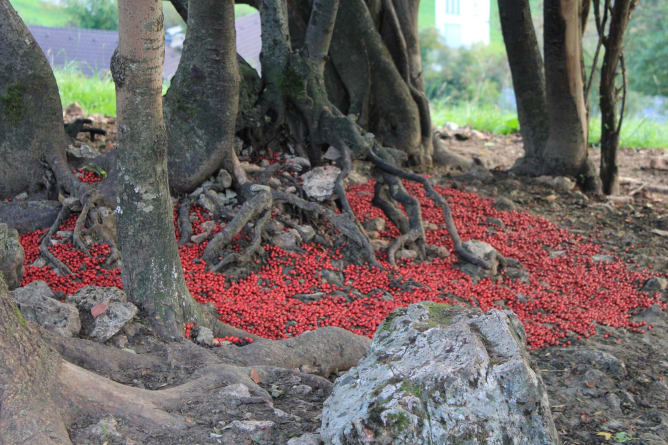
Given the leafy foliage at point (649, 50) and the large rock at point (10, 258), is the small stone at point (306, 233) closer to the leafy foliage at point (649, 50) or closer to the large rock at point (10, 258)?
the large rock at point (10, 258)

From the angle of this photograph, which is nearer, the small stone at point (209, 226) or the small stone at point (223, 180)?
the small stone at point (209, 226)

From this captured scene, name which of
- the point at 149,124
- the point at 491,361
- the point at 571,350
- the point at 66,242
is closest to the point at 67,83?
the point at 66,242

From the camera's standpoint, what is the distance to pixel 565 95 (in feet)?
27.2

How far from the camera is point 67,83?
1270cm

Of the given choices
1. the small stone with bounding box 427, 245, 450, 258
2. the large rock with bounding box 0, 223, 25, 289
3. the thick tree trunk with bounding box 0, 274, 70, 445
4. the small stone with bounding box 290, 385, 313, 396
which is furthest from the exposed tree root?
the thick tree trunk with bounding box 0, 274, 70, 445

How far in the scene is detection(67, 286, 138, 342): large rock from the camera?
11.6 ft

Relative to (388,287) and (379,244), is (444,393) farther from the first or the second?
(379,244)

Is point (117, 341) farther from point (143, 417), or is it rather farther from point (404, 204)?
point (404, 204)

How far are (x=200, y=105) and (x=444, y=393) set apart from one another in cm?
411

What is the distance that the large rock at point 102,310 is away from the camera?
11.6 feet

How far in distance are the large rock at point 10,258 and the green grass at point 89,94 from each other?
6875 mm

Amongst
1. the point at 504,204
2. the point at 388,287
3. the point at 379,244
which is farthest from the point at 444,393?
the point at 504,204

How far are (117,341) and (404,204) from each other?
344 cm

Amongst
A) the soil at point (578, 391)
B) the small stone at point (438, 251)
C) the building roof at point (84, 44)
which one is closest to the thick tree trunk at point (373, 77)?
the soil at point (578, 391)
